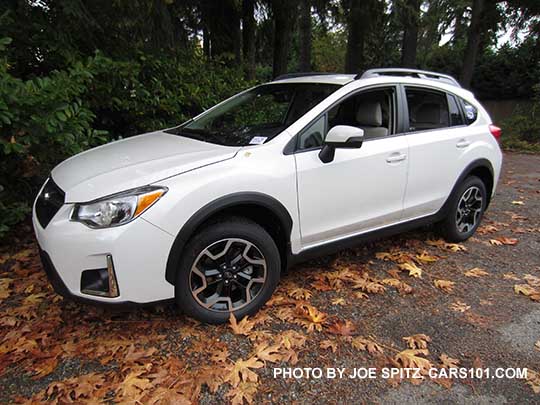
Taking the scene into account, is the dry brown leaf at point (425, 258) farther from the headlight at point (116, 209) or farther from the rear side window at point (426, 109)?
the headlight at point (116, 209)

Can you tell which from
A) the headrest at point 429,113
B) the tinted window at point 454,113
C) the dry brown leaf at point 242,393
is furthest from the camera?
the tinted window at point 454,113

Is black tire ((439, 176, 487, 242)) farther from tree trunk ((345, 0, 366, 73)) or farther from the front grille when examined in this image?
tree trunk ((345, 0, 366, 73))

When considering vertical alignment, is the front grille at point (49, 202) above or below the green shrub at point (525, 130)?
above

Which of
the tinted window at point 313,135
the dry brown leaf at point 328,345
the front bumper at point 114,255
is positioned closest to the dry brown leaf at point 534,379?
the dry brown leaf at point 328,345

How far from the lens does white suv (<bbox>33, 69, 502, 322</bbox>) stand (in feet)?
7.41

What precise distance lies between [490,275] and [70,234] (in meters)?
3.38

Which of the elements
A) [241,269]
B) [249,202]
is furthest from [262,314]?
[249,202]

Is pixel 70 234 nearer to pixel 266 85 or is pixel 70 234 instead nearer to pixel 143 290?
pixel 143 290

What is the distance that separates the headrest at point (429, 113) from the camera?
12.1 ft

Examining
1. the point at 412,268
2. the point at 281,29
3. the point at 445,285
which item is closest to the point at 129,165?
the point at 412,268

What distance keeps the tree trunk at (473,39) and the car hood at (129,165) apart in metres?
11.9

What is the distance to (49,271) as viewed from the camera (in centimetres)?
242

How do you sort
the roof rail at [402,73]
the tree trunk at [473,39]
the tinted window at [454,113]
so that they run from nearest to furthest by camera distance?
the roof rail at [402,73], the tinted window at [454,113], the tree trunk at [473,39]

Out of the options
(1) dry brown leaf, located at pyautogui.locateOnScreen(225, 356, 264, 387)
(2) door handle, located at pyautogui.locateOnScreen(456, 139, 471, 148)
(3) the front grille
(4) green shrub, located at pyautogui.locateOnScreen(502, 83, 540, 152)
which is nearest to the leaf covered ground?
(1) dry brown leaf, located at pyautogui.locateOnScreen(225, 356, 264, 387)
